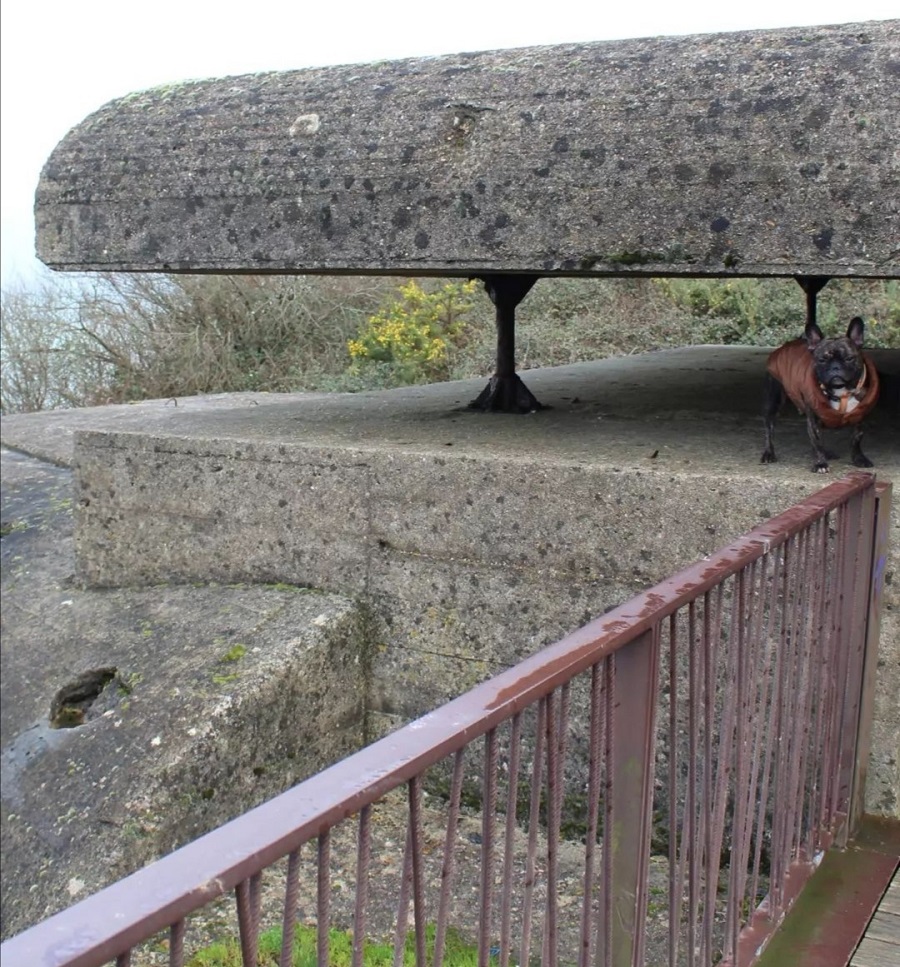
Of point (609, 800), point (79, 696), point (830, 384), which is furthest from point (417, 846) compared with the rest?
point (79, 696)

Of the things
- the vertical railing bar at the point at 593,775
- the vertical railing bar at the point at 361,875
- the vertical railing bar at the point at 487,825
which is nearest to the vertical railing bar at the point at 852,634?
the vertical railing bar at the point at 593,775

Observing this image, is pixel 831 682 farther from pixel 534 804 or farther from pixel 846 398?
pixel 534 804

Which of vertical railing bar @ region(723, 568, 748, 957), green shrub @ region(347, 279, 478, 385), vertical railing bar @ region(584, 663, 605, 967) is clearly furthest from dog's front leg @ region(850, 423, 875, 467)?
green shrub @ region(347, 279, 478, 385)

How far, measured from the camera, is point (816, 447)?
3523 millimetres

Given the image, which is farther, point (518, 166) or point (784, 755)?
point (518, 166)

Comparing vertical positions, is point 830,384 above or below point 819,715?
above

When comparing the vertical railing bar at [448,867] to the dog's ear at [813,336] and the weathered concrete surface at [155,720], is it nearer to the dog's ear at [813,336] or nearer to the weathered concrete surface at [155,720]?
the weathered concrete surface at [155,720]

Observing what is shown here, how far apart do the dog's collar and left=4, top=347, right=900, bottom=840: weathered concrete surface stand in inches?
7.5

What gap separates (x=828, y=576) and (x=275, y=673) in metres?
1.81

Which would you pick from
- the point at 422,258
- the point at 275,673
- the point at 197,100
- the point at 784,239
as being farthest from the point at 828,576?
the point at 197,100

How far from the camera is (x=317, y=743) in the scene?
4016mm

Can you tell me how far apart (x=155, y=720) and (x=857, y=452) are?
7.69 ft

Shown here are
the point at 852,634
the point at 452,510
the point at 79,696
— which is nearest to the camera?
the point at 852,634

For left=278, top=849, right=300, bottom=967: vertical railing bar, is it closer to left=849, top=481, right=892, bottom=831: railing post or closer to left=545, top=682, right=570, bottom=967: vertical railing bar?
left=545, top=682, right=570, bottom=967: vertical railing bar
